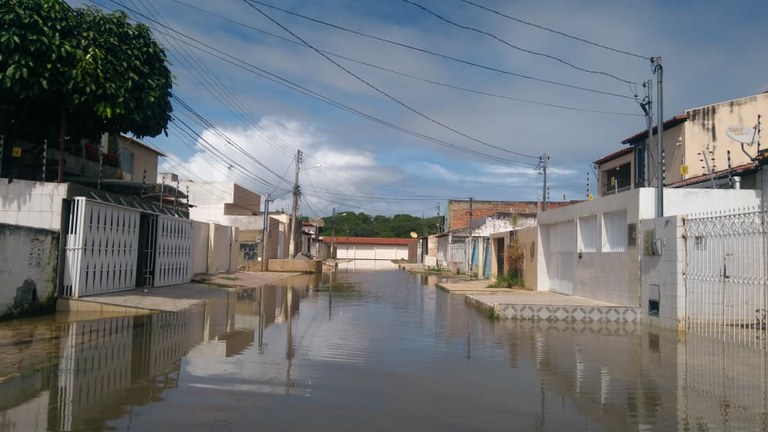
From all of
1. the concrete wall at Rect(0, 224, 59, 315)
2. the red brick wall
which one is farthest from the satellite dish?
the red brick wall

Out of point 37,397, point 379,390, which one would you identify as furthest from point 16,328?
point 379,390

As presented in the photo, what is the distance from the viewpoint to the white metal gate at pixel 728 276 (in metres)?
11.5

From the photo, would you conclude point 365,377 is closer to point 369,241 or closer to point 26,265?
point 26,265

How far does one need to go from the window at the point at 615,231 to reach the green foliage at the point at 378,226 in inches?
3548

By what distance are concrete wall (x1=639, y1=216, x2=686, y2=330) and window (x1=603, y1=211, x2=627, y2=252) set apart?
164cm

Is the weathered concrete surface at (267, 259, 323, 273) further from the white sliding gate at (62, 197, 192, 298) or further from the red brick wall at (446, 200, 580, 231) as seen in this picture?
the red brick wall at (446, 200, 580, 231)

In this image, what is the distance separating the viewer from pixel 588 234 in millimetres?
19641

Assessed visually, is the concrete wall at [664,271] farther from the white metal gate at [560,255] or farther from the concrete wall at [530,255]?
the concrete wall at [530,255]

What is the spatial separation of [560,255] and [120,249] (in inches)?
592

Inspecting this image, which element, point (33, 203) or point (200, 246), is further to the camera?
point (200, 246)

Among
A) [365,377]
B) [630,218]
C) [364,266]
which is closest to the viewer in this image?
[365,377]

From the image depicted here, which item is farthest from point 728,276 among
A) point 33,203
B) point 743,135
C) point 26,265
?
point 33,203

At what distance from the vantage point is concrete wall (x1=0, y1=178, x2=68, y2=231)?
15391mm

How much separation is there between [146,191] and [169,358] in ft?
53.0
